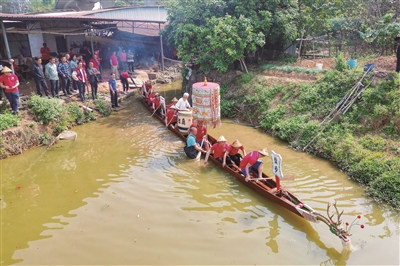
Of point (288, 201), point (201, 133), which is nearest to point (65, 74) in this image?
point (201, 133)

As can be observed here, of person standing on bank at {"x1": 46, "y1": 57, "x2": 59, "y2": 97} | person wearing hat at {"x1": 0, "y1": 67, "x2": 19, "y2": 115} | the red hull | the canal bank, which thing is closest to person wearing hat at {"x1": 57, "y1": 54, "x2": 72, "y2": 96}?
person standing on bank at {"x1": 46, "y1": 57, "x2": 59, "y2": 97}

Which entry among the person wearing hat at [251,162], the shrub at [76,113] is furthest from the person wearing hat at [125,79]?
the person wearing hat at [251,162]

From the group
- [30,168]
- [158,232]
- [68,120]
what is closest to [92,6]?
[68,120]

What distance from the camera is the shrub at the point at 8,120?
33.7 ft

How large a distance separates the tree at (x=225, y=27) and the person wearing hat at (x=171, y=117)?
10.1 ft

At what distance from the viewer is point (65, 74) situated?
1364 centimetres

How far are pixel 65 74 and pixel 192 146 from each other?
24.9ft

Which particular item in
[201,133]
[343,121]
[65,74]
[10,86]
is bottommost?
[201,133]

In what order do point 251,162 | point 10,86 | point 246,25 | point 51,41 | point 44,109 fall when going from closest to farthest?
point 251,162
point 10,86
point 44,109
point 246,25
point 51,41

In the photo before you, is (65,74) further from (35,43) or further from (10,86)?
(35,43)

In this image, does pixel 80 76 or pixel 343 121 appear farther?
pixel 80 76

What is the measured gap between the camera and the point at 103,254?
603 cm

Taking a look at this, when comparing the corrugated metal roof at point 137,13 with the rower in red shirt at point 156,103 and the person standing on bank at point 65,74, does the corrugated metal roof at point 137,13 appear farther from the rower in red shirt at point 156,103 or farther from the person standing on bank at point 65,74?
the rower in red shirt at point 156,103

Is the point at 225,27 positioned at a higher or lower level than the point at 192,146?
higher
